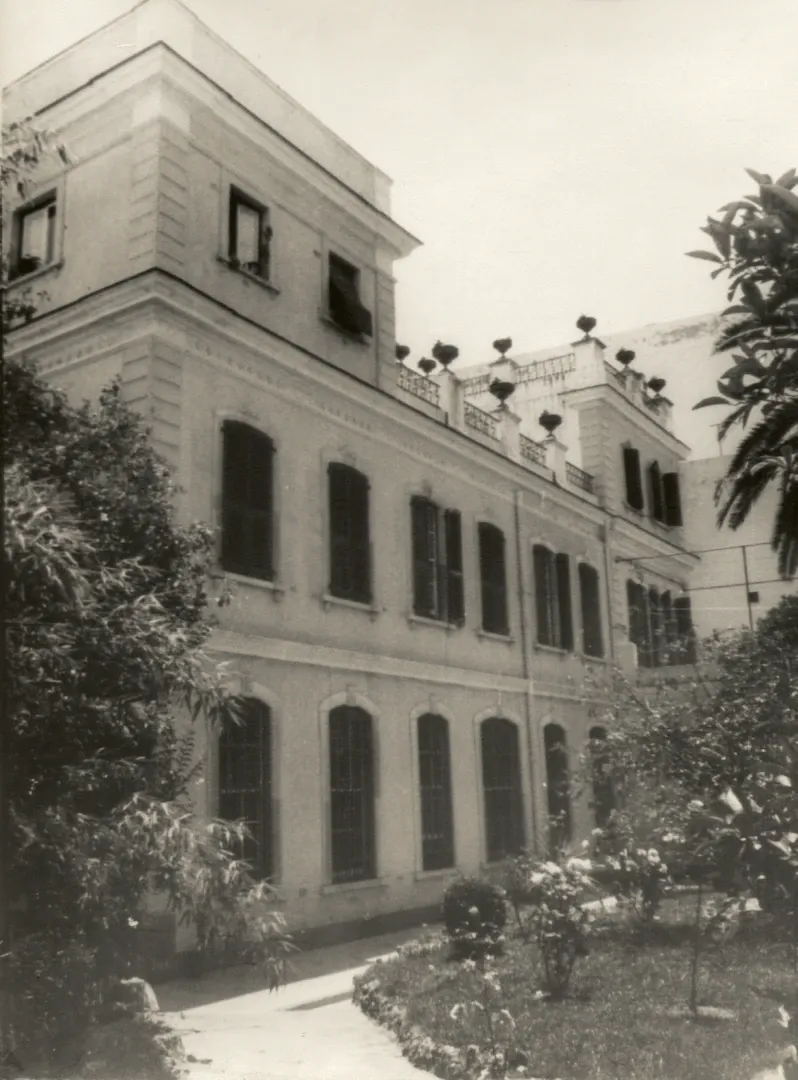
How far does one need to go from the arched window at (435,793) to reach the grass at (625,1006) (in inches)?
130

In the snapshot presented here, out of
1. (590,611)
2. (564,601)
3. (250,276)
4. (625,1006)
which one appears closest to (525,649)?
(564,601)

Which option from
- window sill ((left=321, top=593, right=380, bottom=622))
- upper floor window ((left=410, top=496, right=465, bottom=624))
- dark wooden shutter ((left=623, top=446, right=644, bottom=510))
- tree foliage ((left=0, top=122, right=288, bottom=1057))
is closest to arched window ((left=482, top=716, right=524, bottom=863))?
upper floor window ((left=410, top=496, right=465, bottom=624))

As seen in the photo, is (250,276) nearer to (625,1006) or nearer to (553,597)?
(625,1006)

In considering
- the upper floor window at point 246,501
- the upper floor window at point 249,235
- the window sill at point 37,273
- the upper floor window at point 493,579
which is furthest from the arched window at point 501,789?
the window sill at point 37,273

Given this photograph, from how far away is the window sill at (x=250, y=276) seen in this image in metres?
10.4

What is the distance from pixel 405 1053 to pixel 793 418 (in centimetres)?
507

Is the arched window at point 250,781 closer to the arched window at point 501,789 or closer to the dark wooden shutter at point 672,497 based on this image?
the arched window at point 501,789

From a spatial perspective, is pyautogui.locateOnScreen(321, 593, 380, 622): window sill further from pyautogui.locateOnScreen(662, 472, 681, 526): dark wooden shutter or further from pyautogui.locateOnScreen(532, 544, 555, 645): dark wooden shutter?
pyautogui.locateOnScreen(662, 472, 681, 526): dark wooden shutter

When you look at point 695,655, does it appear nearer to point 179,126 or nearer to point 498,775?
point 498,775

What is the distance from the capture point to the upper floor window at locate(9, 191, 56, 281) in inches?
376

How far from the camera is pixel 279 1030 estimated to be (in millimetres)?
6492

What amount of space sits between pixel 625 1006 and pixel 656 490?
1109 cm

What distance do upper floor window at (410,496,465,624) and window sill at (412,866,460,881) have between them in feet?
10.4

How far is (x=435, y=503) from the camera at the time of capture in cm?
1404
